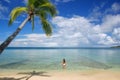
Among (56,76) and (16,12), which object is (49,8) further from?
(56,76)

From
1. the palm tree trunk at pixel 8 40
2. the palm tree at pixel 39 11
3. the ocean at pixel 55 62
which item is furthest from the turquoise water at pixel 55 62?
the palm tree trunk at pixel 8 40

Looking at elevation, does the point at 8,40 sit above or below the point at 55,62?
above

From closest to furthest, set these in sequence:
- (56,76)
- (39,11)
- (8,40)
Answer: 1. (8,40)
2. (39,11)
3. (56,76)

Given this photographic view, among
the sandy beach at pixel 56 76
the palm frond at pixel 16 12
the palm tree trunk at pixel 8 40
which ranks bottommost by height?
the sandy beach at pixel 56 76

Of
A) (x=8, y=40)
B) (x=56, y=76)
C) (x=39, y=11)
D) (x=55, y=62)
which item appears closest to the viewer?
(x=8, y=40)

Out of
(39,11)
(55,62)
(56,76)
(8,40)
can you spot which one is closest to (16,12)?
(39,11)

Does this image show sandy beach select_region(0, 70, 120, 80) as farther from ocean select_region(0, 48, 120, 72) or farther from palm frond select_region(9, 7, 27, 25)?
ocean select_region(0, 48, 120, 72)

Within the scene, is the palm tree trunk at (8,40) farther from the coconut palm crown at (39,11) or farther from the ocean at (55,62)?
the ocean at (55,62)

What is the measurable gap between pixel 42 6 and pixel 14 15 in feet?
7.04

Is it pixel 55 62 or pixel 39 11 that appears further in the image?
pixel 55 62

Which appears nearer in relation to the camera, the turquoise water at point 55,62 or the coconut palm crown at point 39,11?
the coconut palm crown at point 39,11

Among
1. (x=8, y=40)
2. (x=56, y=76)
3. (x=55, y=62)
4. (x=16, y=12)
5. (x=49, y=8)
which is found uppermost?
(x=49, y=8)

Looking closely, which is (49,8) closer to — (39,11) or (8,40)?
(39,11)

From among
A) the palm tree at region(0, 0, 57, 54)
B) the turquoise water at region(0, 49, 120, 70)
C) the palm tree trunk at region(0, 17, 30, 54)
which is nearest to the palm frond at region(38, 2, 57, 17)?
the palm tree at region(0, 0, 57, 54)
